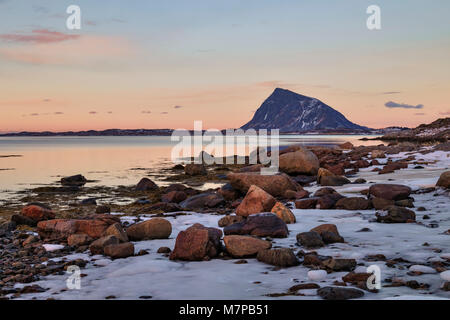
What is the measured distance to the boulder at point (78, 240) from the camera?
942 cm

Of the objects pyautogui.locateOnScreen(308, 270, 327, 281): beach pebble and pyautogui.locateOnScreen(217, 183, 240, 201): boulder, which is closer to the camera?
pyautogui.locateOnScreen(308, 270, 327, 281): beach pebble

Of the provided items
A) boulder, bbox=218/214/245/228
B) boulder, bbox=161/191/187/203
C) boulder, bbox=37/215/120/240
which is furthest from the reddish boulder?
boulder, bbox=161/191/187/203

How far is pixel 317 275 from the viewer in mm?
5988

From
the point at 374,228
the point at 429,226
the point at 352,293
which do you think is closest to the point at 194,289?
the point at 352,293

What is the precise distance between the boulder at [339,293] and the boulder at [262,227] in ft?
12.6

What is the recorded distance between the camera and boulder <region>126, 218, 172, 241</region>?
32.0ft

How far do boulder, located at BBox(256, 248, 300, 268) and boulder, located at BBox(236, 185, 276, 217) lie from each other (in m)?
4.42

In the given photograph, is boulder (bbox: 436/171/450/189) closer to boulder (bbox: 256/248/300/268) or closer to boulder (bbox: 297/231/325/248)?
boulder (bbox: 297/231/325/248)

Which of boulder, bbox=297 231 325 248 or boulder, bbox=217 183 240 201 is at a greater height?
boulder, bbox=297 231 325 248

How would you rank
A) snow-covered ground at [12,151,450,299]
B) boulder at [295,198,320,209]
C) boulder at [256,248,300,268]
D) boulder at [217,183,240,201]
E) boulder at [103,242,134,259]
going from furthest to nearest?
boulder at [217,183,240,201] < boulder at [295,198,320,209] < boulder at [103,242,134,259] < boulder at [256,248,300,268] < snow-covered ground at [12,151,450,299]

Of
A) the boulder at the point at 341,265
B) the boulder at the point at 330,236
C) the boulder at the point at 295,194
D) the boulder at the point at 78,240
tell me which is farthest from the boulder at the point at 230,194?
the boulder at the point at 341,265

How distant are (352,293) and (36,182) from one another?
2965 centimetres

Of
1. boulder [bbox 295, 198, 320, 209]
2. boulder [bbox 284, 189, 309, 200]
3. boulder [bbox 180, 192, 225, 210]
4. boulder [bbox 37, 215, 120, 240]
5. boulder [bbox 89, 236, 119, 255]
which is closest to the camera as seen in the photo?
boulder [bbox 89, 236, 119, 255]
